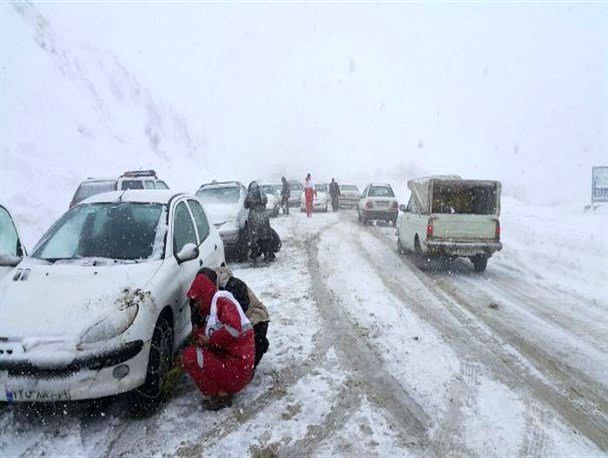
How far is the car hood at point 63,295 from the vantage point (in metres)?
3.76

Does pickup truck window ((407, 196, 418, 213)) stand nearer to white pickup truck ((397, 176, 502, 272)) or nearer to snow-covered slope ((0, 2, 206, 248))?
white pickup truck ((397, 176, 502, 272))

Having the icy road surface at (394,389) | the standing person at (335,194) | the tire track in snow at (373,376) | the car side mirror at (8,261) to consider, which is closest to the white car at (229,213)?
the icy road surface at (394,389)

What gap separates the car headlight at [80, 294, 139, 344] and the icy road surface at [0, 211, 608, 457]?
2.76 feet

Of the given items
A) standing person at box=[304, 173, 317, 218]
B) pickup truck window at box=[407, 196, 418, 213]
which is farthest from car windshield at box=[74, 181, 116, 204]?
standing person at box=[304, 173, 317, 218]

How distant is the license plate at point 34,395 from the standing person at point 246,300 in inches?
60.1

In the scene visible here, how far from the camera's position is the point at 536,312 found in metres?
7.73

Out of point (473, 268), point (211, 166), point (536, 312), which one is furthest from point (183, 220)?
point (211, 166)

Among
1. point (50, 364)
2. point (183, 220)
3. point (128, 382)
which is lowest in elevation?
point (128, 382)

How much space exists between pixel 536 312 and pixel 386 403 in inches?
172

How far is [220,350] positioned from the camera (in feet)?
14.1

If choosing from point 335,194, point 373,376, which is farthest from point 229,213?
point 335,194

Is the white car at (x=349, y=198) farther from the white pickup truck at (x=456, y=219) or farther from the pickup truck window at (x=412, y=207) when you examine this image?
the white pickup truck at (x=456, y=219)

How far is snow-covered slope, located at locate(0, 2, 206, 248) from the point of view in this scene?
60.5 ft

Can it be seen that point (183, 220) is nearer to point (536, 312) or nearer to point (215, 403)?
point (215, 403)
